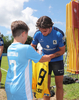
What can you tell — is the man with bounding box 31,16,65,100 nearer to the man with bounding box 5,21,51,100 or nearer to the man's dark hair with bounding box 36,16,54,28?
the man's dark hair with bounding box 36,16,54,28

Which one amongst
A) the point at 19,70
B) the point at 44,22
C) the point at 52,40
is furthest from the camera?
the point at 52,40

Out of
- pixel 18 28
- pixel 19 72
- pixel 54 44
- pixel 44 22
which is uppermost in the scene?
pixel 44 22

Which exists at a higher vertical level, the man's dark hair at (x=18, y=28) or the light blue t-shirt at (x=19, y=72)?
the man's dark hair at (x=18, y=28)

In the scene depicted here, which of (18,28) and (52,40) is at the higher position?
(18,28)

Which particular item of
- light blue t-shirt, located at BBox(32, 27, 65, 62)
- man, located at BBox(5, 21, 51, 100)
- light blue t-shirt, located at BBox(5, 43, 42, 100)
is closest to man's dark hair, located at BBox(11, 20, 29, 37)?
man, located at BBox(5, 21, 51, 100)

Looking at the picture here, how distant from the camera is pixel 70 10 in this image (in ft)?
15.7

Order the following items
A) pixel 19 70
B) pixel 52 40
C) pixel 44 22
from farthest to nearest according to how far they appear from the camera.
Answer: pixel 52 40
pixel 44 22
pixel 19 70

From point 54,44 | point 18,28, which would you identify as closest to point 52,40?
point 54,44

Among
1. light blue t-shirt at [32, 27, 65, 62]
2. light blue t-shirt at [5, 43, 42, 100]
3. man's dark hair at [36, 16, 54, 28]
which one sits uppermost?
man's dark hair at [36, 16, 54, 28]

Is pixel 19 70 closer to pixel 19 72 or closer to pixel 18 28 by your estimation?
pixel 19 72

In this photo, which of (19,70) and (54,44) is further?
(54,44)

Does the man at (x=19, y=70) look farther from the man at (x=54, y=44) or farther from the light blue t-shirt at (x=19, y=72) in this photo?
the man at (x=54, y=44)

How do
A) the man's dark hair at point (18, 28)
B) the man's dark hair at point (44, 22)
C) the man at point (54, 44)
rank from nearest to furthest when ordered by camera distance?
the man's dark hair at point (18, 28)
the man's dark hair at point (44, 22)
the man at point (54, 44)

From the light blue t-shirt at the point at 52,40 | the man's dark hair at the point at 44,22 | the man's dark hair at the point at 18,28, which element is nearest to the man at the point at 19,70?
the man's dark hair at the point at 18,28
